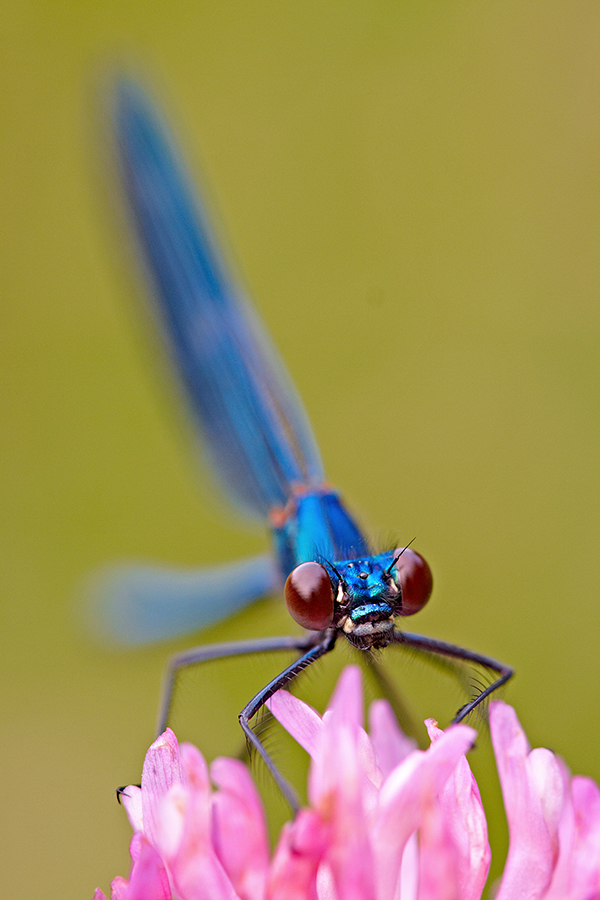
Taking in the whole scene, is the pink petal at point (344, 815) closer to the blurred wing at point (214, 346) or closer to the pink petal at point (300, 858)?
the pink petal at point (300, 858)

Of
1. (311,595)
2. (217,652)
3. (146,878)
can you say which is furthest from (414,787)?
(217,652)

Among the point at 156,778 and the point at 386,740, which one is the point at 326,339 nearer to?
the point at 386,740

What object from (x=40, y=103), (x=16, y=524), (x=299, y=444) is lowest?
(x=299, y=444)

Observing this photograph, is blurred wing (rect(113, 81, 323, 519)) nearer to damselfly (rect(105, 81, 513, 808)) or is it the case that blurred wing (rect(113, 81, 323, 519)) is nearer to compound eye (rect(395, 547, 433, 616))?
damselfly (rect(105, 81, 513, 808))

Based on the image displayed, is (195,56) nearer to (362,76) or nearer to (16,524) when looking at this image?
(362,76)

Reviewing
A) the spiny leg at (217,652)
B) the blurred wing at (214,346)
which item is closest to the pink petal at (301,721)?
the spiny leg at (217,652)

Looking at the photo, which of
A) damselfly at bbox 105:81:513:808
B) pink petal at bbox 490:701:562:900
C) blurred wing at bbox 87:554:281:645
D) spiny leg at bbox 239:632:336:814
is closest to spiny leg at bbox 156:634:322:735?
damselfly at bbox 105:81:513:808

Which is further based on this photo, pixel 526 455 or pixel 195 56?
pixel 195 56

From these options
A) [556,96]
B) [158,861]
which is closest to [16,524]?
[158,861]
